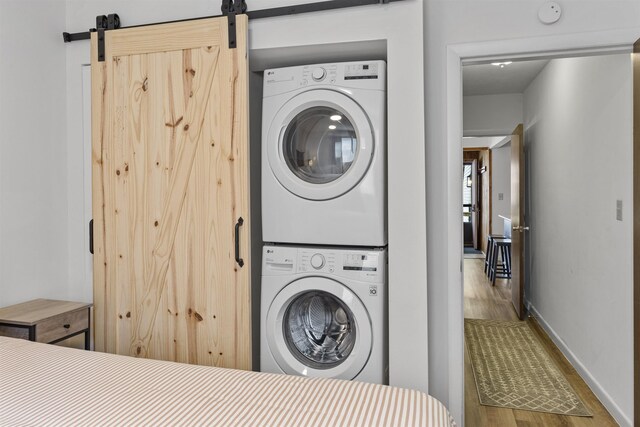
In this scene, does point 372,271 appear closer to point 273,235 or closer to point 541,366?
point 273,235

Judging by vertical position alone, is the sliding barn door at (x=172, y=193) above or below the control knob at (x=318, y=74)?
below

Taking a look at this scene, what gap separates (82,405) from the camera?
1.14 metres

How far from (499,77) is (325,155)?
313 centimetres

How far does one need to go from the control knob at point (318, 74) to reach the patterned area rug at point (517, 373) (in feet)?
6.86

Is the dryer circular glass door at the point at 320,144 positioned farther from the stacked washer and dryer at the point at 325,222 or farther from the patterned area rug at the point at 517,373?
the patterned area rug at the point at 517,373

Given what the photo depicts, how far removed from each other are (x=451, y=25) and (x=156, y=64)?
1531 mm

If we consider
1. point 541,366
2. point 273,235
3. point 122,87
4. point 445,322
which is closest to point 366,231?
point 273,235

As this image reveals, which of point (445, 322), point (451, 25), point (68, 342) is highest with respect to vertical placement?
point (451, 25)

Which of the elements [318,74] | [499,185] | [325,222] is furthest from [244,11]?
[499,185]

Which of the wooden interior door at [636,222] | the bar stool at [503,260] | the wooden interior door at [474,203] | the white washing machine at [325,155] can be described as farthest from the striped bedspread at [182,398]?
the wooden interior door at [474,203]

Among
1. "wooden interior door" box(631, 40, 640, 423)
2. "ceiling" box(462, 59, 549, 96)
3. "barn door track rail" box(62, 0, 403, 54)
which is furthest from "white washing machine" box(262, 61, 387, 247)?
"ceiling" box(462, 59, 549, 96)

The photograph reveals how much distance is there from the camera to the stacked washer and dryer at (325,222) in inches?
82.8

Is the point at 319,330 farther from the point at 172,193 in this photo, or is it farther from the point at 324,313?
the point at 172,193

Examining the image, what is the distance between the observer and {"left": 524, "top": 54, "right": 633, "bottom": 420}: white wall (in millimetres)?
2434
